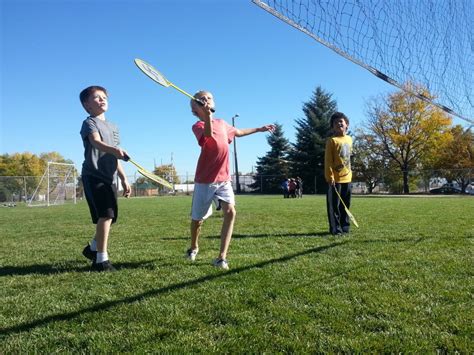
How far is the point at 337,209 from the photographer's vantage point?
7.05 meters

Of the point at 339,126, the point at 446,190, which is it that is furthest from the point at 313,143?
the point at 339,126

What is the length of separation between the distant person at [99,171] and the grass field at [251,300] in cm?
33

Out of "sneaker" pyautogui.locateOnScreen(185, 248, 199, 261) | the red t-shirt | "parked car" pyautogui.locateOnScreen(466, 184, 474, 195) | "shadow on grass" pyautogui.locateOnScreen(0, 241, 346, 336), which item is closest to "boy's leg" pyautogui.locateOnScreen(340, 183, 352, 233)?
"shadow on grass" pyautogui.locateOnScreen(0, 241, 346, 336)

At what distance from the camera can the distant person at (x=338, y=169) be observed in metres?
7.06

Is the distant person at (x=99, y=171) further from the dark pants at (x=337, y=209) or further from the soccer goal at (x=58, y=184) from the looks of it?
the soccer goal at (x=58, y=184)

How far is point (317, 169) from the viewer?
1810 inches

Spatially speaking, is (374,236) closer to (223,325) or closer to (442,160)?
(223,325)

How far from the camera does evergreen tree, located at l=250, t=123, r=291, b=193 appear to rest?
49688 mm

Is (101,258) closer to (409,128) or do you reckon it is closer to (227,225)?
(227,225)

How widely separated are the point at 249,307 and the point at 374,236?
3.95 meters

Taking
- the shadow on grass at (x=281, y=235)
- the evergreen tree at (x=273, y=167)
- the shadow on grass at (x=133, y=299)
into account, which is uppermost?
the evergreen tree at (x=273, y=167)

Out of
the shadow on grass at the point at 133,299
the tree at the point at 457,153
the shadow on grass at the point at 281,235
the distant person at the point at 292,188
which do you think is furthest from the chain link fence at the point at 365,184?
the shadow on grass at the point at 133,299

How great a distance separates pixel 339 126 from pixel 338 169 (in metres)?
0.69

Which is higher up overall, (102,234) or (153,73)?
(153,73)
